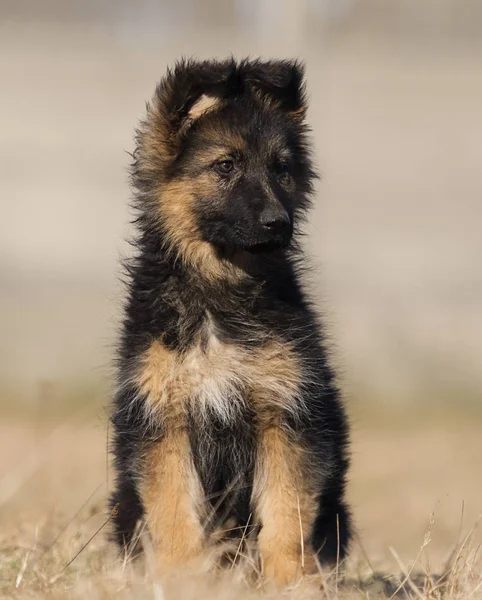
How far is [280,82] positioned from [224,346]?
1549 mm

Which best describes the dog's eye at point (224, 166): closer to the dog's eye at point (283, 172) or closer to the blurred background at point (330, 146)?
the dog's eye at point (283, 172)

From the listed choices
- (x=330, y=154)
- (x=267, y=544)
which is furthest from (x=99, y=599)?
(x=330, y=154)

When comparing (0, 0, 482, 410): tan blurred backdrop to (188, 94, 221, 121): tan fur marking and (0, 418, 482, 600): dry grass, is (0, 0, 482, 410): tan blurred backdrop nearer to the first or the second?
(0, 418, 482, 600): dry grass

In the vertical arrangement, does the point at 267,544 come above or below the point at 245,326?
below

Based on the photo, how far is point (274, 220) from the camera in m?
6.57

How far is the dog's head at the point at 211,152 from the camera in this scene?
6.88 metres

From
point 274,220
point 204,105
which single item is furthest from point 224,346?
point 204,105

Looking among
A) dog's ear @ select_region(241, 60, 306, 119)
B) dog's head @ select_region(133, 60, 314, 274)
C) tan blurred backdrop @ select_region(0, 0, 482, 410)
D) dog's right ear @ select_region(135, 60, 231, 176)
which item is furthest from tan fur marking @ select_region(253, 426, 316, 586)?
tan blurred backdrop @ select_region(0, 0, 482, 410)

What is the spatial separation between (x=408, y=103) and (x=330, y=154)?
5.50 feet

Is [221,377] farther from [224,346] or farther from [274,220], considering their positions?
[274,220]

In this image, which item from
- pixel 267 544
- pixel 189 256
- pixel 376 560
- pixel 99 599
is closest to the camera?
pixel 99 599

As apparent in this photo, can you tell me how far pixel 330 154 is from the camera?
1784 centimetres

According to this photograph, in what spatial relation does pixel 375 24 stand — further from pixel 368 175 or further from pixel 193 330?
pixel 193 330

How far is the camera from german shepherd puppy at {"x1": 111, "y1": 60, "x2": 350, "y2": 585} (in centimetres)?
649
